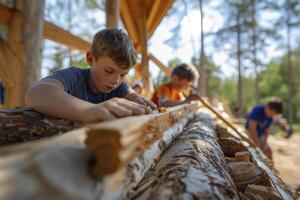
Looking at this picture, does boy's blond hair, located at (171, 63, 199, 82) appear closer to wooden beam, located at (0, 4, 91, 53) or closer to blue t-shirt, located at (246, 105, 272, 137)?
wooden beam, located at (0, 4, 91, 53)

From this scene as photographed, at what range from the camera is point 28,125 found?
1.83m

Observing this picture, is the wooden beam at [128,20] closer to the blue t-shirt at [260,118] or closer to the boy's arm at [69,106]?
the blue t-shirt at [260,118]

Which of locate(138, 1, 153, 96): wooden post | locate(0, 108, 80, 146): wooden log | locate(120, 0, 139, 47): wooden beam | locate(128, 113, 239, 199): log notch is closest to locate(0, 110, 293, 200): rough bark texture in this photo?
locate(128, 113, 239, 199): log notch

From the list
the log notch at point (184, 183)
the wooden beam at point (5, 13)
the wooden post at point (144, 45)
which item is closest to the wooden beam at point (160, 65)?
the wooden post at point (144, 45)

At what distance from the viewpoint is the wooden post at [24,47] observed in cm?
308

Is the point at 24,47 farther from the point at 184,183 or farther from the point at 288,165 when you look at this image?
the point at 288,165

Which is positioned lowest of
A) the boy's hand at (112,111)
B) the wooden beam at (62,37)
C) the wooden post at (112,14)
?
the boy's hand at (112,111)

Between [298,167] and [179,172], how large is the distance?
28.4ft

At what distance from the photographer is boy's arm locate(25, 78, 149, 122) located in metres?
1.17

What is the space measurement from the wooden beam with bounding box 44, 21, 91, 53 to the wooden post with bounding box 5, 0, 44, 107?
54 centimetres

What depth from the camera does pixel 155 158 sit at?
5.40ft

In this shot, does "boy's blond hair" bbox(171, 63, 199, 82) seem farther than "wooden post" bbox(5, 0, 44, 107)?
Yes

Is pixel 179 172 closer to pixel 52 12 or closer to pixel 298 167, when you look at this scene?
pixel 298 167

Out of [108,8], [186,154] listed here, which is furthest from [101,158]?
[108,8]
